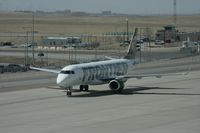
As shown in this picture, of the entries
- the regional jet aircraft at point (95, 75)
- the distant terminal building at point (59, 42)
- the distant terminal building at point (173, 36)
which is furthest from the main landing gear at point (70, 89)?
the distant terminal building at point (173, 36)

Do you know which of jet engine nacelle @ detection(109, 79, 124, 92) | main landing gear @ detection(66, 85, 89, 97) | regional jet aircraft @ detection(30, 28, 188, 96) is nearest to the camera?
regional jet aircraft @ detection(30, 28, 188, 96)

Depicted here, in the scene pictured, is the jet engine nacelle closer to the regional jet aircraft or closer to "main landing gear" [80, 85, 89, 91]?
the regional jet aircraft

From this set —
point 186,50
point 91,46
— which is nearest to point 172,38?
point 91,46

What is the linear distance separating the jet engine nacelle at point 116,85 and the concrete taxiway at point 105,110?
0.83 meters

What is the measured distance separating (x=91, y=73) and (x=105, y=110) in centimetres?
1277

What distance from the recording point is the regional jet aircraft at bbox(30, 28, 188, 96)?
59281 mm

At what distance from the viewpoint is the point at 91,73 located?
6194 centimetres

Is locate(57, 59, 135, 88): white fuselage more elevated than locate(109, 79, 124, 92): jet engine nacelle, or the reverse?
locate(57, 59, 135, 88): white fuselage

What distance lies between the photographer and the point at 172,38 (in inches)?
7608

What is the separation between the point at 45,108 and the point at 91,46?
107637 mm

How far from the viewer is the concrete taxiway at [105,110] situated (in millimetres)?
40719

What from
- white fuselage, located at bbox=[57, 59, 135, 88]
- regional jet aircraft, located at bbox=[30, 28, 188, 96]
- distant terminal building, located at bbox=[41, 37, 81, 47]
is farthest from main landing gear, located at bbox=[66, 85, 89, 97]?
distant terminal building, located at bbox=[41, 37, 81, 47]

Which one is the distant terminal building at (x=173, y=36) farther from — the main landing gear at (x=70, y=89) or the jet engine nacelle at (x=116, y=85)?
the jet engine nacelle at (x=116, y=85)

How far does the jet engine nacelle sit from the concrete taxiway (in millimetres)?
827
